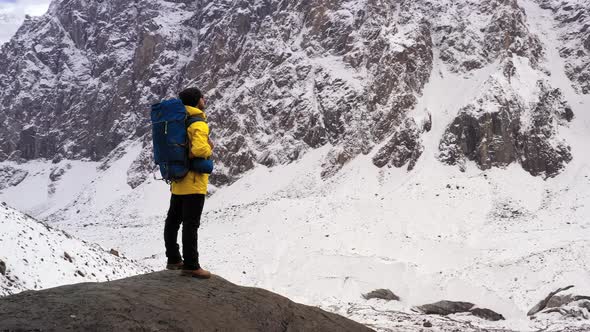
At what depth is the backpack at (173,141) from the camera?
629cm

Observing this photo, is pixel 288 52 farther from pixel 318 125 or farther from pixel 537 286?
pixel 537 286

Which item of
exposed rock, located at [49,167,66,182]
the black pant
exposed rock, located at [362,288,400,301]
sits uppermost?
the black pant

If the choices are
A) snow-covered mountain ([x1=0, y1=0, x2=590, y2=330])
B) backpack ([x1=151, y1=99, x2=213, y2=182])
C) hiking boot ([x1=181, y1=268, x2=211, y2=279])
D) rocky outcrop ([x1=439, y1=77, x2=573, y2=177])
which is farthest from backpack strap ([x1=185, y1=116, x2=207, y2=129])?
rocky outcrop ([x1=439, y1=77, x2=573, y2=177])

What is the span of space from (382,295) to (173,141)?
32208 mm

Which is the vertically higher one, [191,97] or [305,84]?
[305,84]

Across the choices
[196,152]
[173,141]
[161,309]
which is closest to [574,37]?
[196,152]

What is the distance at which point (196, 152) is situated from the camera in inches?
247

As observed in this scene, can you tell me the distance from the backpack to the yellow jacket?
0.08 meters

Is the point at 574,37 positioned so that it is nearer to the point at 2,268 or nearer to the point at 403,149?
the point at 403,149

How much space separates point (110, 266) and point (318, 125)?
52068 millimetres

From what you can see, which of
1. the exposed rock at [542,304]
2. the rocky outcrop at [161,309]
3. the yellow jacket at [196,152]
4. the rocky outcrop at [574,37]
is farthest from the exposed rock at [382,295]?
the rocky outcrop at [574,37]

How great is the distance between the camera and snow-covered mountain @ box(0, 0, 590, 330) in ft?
131

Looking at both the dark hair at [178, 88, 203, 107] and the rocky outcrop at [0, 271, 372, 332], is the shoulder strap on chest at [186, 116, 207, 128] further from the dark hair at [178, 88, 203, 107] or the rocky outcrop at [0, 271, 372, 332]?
the rocky outcrop at [0, 271, 372, 332]

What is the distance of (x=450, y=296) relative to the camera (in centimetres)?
3444
